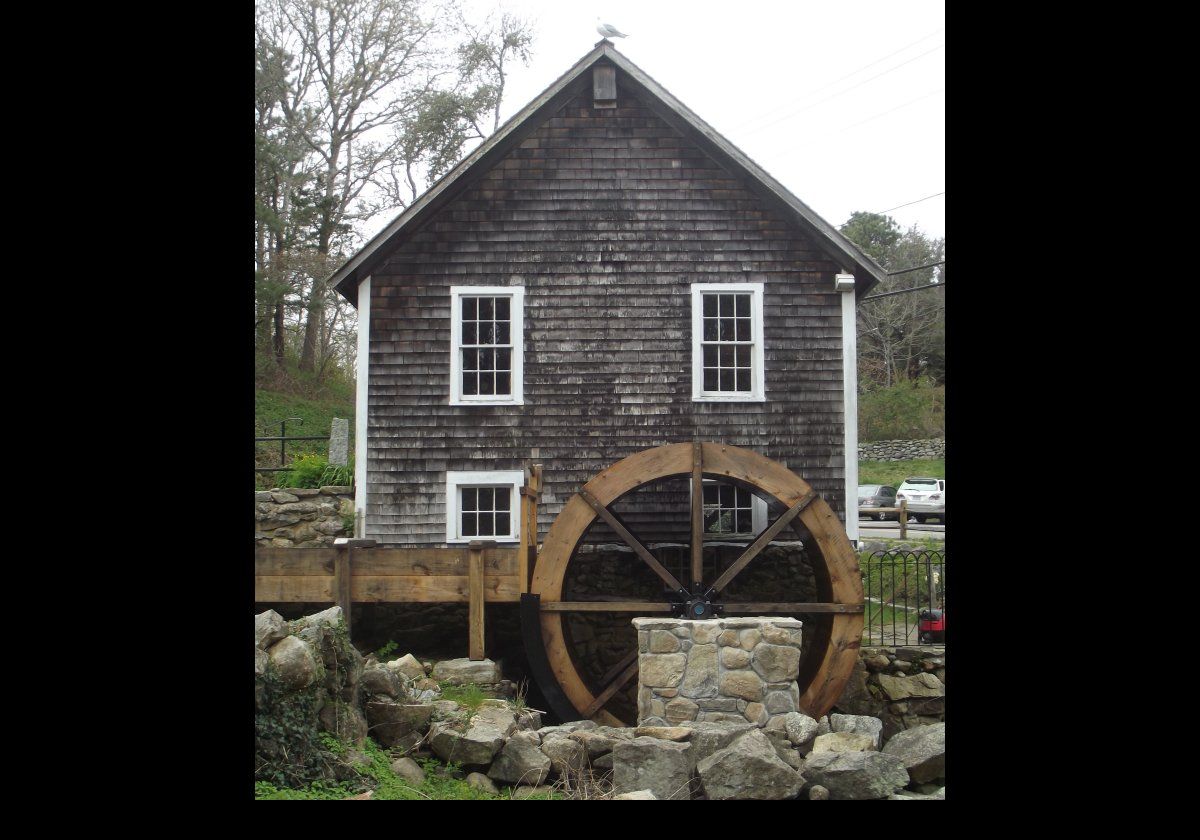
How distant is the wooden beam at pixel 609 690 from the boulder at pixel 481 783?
7.01 feet

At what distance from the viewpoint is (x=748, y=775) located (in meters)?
5.48

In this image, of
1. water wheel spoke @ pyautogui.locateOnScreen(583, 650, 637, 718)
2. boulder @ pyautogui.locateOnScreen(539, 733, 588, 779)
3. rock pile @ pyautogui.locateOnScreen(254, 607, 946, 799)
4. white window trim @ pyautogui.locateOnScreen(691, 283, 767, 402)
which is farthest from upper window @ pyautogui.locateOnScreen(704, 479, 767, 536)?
boulder @ pyautogui.locateOnScreen(539, 733, 588, 779)

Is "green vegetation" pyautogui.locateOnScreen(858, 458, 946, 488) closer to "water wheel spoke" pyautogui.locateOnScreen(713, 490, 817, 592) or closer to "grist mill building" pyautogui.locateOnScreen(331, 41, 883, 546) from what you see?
"grist mill building" pyautogui.locateOnScreen(331, 41, 883, 546)

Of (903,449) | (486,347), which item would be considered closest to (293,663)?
(486,347)

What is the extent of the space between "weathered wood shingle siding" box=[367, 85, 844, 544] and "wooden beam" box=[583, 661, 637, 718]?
65.6 inches

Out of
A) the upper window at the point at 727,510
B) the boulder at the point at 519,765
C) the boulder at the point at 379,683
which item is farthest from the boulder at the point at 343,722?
the upper window at the point at 727,510

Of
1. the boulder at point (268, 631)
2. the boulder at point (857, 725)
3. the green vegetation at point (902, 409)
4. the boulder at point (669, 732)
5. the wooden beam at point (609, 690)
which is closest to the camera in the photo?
the boulder at point (268, 631)

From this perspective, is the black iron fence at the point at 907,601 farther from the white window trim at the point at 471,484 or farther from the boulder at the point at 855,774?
the white window trim at the point at 471,484

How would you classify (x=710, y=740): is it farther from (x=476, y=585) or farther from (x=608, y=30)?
(x=608, y=30)

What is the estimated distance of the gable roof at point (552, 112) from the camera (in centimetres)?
924
